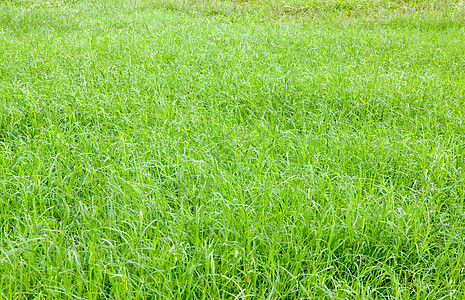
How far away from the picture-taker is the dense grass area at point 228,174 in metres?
2.22

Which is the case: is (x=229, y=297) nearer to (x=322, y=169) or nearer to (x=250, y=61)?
(x=322, y=169)

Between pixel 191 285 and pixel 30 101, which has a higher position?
pixel 30 101

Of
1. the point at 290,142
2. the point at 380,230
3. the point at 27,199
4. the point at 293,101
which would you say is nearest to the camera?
the point at 380,230

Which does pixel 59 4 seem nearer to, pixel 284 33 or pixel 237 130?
pixel 284 33

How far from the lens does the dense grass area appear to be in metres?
2.22

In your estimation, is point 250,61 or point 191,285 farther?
point 250,61

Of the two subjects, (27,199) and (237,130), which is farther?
(237,130)

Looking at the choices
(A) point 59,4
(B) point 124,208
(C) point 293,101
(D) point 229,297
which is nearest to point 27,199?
(B) point 124,208

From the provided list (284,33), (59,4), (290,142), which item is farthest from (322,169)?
(59,4)

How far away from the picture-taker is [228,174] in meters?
3.10

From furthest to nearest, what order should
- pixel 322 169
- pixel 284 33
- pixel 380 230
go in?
pixel 284 33 → pixel 322 169 → pixel 380 230

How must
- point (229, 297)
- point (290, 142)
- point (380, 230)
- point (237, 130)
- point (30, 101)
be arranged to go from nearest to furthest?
point (229, 297), point (380, 230), point (290, 142), point (237, 130), point (30, 101)

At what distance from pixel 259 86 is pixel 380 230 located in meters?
2.80

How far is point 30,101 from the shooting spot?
4.37 metres
